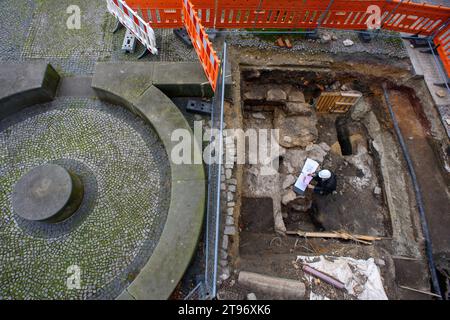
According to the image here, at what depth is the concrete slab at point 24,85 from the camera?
5.77 m

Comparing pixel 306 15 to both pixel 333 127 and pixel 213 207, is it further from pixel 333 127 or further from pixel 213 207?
pixel 213 207

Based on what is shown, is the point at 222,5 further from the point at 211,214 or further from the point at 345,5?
the point at 211,214

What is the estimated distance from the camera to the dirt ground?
539 cm

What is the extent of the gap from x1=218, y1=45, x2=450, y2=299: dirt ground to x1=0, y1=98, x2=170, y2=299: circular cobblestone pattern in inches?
73.8

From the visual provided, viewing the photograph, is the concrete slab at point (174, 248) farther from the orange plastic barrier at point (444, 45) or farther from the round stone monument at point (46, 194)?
the orange plastic barrier at point (444, 45)

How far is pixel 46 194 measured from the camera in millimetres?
4934

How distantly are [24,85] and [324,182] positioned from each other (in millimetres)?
6947

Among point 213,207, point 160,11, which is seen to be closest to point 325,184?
point 213,207

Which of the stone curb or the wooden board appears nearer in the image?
the stone curb

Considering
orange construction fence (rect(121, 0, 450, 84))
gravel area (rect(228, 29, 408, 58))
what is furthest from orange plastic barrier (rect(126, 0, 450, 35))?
gravel area (rect(228, 29, 408, 58))

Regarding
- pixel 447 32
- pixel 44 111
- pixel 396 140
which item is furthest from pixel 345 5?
pixel 44 111
